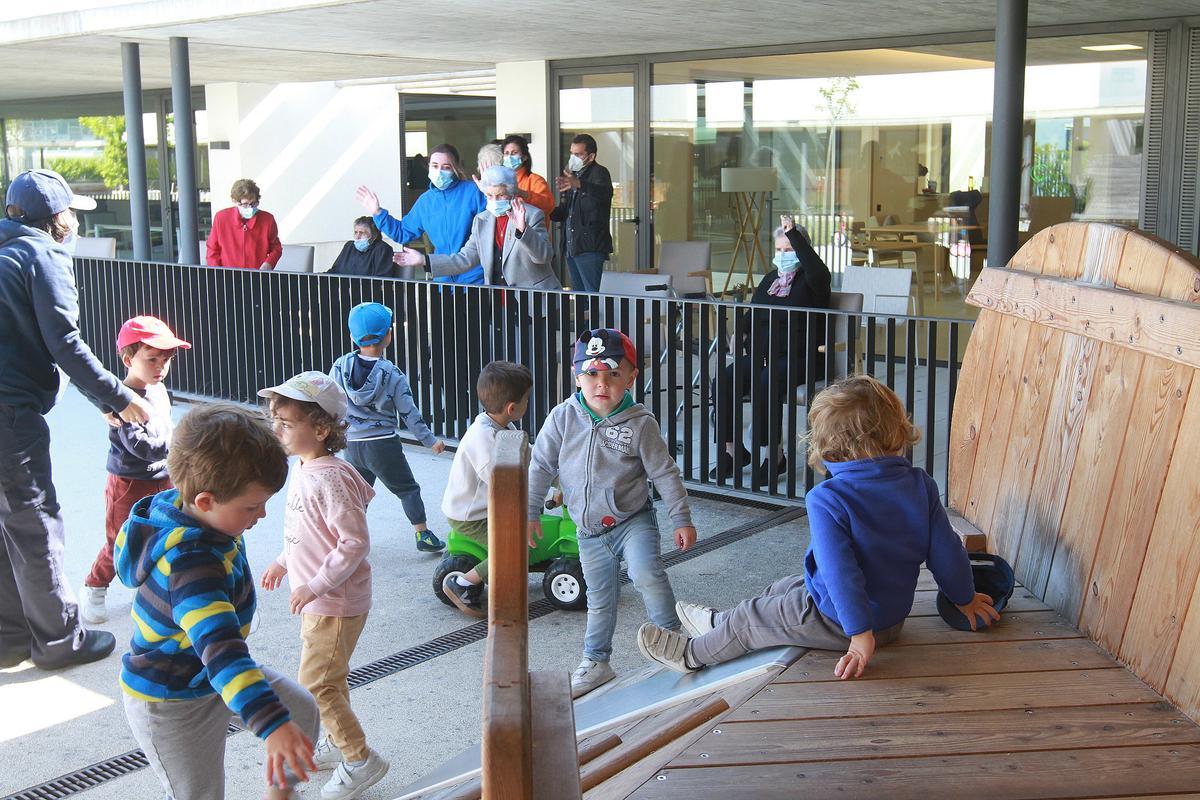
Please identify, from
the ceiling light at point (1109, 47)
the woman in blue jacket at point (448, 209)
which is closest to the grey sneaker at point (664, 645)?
the woman in blue jacket at point (448, 209)

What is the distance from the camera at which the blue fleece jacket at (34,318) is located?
4680 millimetres

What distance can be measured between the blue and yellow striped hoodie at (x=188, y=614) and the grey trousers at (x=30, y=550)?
212 centimetres

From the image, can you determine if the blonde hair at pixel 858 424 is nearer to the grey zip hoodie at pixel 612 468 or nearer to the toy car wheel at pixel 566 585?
the grey zip hoodie at pixel 612 468

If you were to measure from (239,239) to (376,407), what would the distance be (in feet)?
18.8

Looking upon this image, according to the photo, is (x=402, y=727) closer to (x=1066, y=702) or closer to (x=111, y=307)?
(x=1066, y=702)

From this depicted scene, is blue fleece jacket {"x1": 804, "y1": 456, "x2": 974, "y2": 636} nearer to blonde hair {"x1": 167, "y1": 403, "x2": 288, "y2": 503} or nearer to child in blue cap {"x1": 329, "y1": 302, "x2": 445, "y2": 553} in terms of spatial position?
blonde hair {"x1": 167, "y1": 403, "x2": 288, "y2": 503}

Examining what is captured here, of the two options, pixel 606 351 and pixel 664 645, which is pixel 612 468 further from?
pixel 664 645

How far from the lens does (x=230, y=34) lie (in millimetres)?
11773

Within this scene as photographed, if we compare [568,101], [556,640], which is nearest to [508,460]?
[556,640]

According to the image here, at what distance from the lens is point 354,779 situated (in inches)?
152

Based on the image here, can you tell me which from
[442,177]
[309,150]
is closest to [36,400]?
[442,177]

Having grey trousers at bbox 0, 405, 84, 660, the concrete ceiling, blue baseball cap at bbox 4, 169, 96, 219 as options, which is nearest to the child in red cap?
grey trousers at bbox 0, 405, 84, 660

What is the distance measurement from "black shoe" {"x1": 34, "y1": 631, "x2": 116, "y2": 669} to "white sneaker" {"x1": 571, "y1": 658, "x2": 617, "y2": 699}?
1.91m

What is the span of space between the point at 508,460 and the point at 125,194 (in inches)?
855
